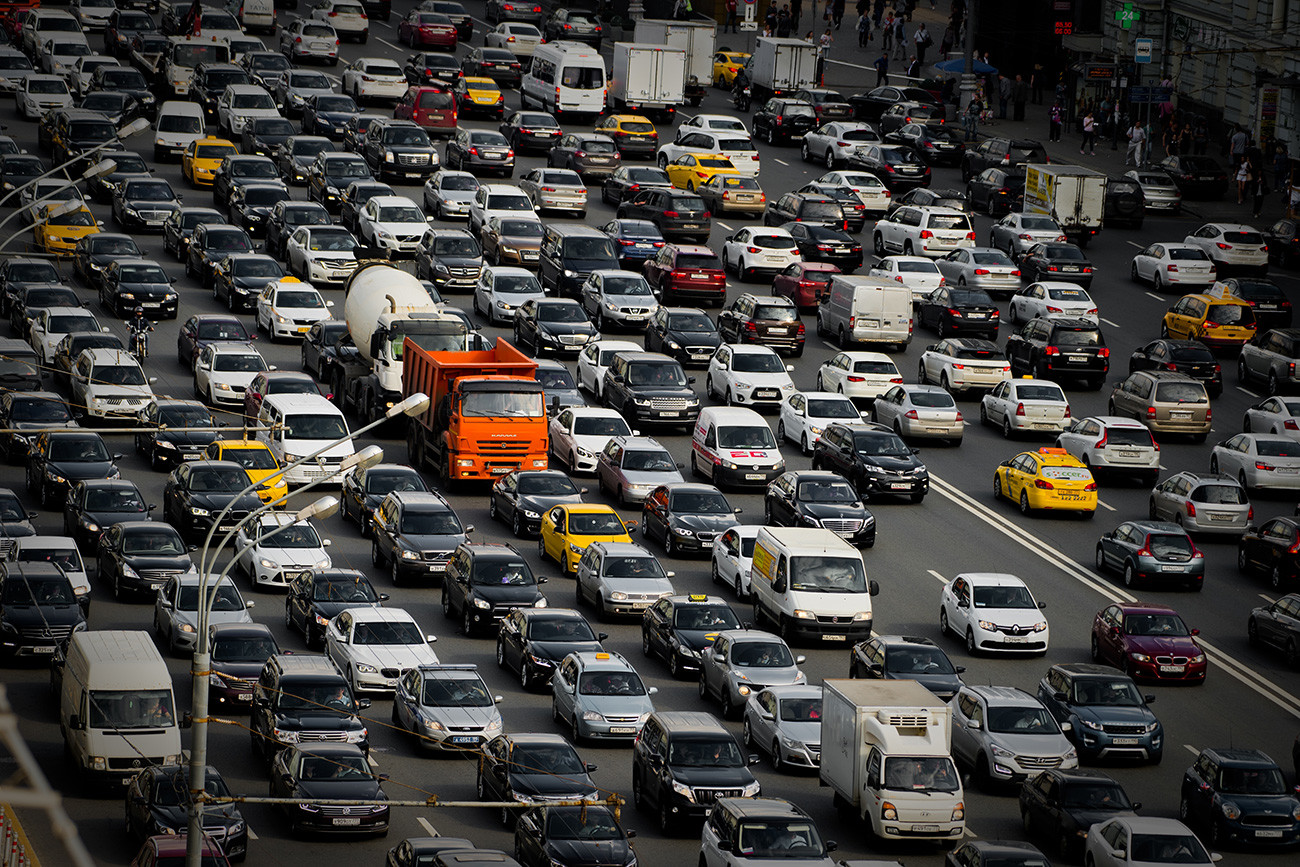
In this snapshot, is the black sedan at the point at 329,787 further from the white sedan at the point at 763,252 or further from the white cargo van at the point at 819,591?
the white sedan at the point at 763,252

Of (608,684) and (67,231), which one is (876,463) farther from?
(67,231)

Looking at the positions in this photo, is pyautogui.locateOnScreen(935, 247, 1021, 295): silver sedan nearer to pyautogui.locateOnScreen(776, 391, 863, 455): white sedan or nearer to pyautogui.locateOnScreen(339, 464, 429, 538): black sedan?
pyautogui.locateOnScreen(776, 391, 863, 455): white sedan

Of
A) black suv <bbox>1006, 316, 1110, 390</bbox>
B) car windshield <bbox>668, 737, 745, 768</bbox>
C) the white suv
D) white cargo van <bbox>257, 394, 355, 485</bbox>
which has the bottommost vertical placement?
car windshield <bbox>668, 737, 745, 768</bbox>

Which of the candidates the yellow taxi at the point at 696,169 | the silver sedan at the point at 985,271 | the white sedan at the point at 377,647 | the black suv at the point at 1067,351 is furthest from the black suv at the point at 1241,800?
the yellow taxi at the point at 696,169

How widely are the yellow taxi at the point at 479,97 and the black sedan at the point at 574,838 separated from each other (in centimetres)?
5377

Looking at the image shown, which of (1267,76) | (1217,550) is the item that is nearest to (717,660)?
(1217,550)

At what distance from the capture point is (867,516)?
44.9 meters

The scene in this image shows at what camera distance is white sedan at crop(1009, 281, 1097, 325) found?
59.8 m

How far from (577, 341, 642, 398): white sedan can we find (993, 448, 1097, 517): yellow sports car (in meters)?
10.7

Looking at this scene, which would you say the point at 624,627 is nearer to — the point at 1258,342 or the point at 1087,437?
the point at 1087,437

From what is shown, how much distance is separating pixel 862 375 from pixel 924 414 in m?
2.49

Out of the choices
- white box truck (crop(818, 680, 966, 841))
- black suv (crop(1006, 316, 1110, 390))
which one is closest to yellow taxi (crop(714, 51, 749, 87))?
black suv (crop(1006, 316, 1110, 390))

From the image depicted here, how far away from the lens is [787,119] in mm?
82438

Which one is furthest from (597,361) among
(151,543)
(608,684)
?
(608,684)
